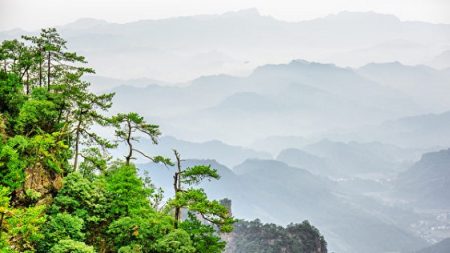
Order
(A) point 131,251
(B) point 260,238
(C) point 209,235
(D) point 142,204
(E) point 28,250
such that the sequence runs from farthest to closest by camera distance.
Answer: (B) point 260,238
(D) point 142,204
(C) point 209,235
(A) point 131,251
(E) point 28,250

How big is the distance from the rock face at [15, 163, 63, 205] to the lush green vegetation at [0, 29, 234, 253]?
0.05 meters

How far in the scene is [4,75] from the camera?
27.8 metres

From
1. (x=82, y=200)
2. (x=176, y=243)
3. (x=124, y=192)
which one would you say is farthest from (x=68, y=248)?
(x=124, y=192)

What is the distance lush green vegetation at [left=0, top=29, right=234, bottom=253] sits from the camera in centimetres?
2225

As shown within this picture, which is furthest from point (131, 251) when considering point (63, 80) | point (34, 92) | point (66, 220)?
point (63, 80)

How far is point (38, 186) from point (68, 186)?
5.46 feet

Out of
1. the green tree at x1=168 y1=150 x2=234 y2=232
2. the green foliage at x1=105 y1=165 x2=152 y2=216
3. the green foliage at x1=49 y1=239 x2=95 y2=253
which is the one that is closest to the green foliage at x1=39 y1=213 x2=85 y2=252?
the green foliage at x1=49 y1=239 x2=95 y2=253

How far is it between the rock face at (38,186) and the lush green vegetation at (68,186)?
2.2 inches

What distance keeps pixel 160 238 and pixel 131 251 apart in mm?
1696

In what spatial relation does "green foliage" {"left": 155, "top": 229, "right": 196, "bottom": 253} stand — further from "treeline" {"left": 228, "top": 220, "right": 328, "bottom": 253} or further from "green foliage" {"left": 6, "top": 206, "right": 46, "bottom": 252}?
"treeline" {"left": 228, "top": 220, "right": 328, "bottom": 253}

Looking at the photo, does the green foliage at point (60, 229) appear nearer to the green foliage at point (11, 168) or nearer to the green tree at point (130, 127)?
the green foliage at point (11, 168)

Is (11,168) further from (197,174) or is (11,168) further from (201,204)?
(197,174)

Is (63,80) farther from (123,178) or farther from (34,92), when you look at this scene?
(123,178)

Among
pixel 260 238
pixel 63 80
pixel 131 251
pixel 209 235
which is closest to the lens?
pixel 131 251
